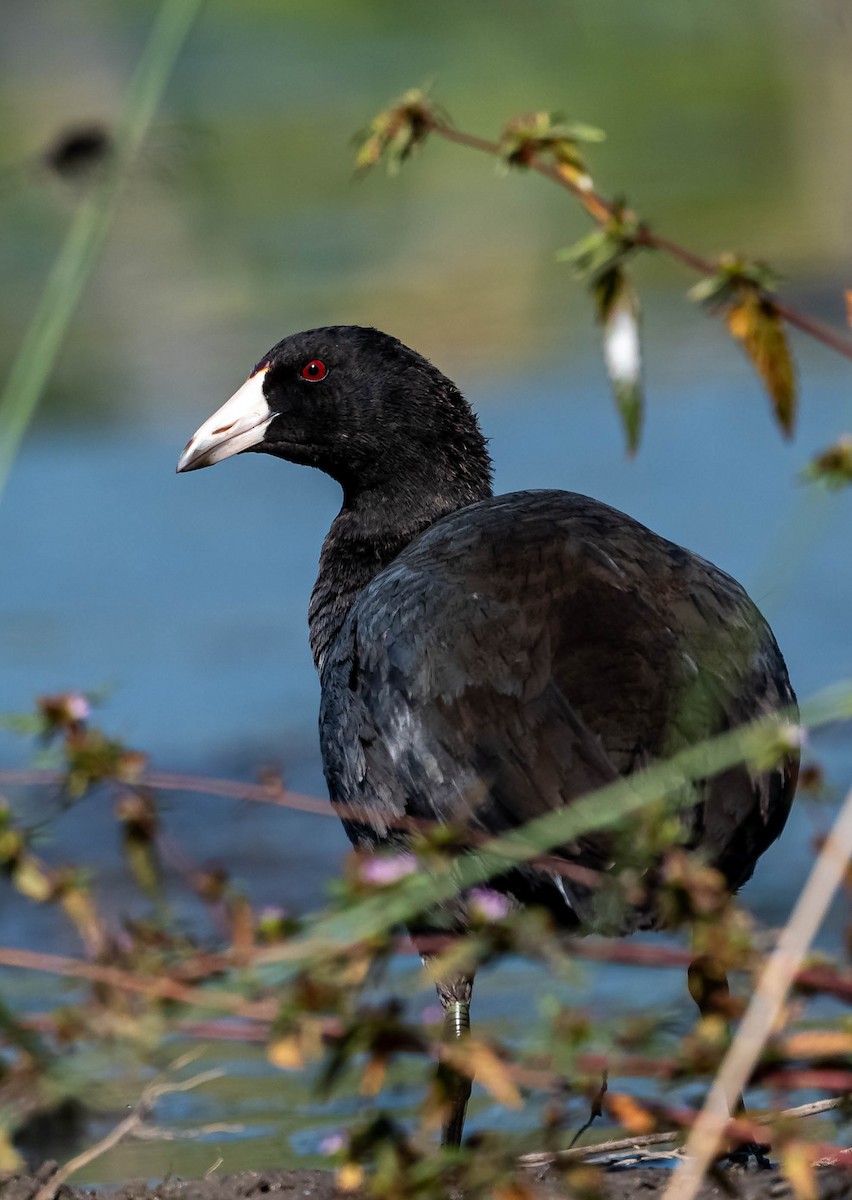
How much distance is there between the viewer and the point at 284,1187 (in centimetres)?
332

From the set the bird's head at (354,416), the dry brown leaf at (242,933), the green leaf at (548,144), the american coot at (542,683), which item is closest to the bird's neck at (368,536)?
the bird's head at (354,416)

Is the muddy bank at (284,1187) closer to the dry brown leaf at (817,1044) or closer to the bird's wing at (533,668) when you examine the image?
the bird's wing at (533,668)

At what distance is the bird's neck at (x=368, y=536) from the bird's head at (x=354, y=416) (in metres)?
0.04

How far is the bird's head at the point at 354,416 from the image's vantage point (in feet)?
14.5

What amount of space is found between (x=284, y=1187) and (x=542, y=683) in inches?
38.1

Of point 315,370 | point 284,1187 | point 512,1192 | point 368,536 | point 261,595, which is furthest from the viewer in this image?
point 261,595

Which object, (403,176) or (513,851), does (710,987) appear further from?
(403,176)

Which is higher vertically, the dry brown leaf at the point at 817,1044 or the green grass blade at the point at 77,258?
the green grass blade at the point at 77,258

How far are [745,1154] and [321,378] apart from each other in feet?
6.46

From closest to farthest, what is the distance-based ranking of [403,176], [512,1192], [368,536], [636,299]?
1. [512,1192]
2. [636,299]
3. [368,536]
4. [403,176]

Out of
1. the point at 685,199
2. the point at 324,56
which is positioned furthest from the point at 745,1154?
the point at 324,56

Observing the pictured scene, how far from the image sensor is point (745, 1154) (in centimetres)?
333

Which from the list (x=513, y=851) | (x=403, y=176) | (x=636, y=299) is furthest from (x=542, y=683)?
(x=403, y=176)

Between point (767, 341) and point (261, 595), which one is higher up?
point (767, 341)
